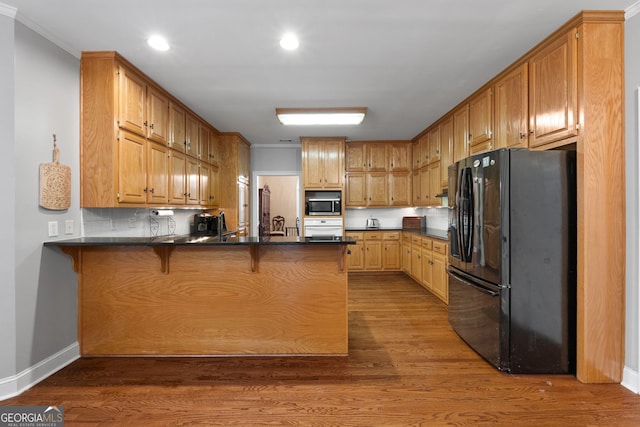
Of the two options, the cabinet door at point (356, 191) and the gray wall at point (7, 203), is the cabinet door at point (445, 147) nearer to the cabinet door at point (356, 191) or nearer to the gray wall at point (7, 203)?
the cabinet door at point (356, 191)

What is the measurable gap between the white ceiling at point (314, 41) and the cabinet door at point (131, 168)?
2.34 feet

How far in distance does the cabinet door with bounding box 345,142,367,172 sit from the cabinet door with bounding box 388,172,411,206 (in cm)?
59

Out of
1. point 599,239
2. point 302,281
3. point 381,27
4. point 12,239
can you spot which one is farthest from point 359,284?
point 12,239

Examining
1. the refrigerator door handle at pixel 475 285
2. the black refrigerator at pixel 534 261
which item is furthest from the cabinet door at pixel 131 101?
the refrigerator door handle at pixel 475 285

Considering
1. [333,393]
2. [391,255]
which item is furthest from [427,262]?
[333,393]

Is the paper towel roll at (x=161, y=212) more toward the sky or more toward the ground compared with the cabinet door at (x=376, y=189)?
more toward the ground

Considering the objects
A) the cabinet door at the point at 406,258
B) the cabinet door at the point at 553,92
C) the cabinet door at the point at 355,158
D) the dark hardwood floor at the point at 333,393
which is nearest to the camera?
the dark hardwood floor at the point at 333,393

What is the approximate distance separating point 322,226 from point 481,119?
3.11 m

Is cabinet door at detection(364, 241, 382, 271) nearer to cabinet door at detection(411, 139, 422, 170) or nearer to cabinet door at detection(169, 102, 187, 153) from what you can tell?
cabinet door at detection(411, 139, 422, 170)

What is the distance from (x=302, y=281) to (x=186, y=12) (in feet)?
7.27

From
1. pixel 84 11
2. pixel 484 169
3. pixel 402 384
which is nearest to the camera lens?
pixel 84 11

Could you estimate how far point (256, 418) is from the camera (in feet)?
6.33

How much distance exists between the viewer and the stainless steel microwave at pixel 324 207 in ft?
18.6

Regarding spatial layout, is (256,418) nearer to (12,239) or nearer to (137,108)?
(12,239)
